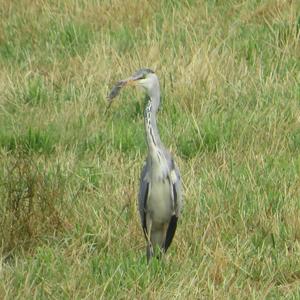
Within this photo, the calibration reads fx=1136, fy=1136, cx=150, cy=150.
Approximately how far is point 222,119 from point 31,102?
1.51 m

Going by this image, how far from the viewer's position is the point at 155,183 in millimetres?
5855

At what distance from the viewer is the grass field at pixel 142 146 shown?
5.72m

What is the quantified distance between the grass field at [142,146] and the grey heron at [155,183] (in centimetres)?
17

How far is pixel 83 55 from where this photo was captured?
363 inches

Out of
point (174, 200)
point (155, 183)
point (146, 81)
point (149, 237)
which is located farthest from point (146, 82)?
point (149, 237)

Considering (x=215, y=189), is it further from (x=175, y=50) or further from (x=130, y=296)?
(x=175, y=50)

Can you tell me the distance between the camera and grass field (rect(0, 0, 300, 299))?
5.72 metres

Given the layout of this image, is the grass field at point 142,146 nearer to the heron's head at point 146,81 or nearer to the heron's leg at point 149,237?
the heron's leg at point 149,237

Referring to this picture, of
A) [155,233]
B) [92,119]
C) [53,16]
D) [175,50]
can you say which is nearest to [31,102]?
[92,119]

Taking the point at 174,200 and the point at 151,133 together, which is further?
the point at 174,200

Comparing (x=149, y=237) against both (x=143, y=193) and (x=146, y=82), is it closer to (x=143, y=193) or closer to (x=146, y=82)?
(x=143, y=193)

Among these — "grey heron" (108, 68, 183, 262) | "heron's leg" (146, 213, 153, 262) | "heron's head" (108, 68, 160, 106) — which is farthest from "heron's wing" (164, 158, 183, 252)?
"heron's head" (108, 68, 160, 106)

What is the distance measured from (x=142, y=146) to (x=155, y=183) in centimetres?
162

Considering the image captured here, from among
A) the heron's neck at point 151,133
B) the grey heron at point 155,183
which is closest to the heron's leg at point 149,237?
the grey heron at point 155,183
